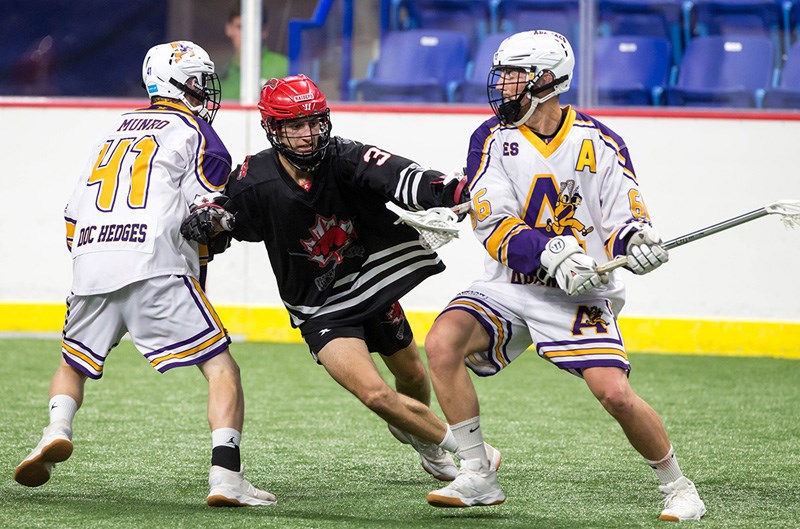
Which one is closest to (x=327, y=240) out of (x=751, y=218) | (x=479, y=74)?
(x=751, y=218)

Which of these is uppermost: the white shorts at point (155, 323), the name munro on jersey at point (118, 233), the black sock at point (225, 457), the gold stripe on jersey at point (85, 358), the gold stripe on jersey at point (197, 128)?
the gold stripe on jersey at point (197, 128)

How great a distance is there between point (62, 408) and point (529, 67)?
68.7 inches

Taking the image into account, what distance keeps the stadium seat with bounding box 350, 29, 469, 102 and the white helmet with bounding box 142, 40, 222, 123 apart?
149 inches

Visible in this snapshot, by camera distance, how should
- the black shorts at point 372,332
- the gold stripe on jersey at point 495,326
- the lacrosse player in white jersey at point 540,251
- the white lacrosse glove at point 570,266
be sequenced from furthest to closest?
1. the black shorts at point 372,332
2. the gold stripe on jersey at point 495,326
3. the lacrosse player in white jersey at point 540,251
4. the white lacrosse glove at point 570,266

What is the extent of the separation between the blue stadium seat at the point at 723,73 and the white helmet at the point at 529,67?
3.89 metres

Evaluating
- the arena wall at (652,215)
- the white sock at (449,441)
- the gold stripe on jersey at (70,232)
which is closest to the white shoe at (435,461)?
the white sock at (449,441)

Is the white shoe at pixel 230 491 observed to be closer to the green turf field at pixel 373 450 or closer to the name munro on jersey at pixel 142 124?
the green turf field at pixel 373 450

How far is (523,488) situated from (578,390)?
7.42ft

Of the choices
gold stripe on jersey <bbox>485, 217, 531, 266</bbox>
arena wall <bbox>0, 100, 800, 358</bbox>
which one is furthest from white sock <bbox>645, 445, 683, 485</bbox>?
arena wall <bbox>0, 100, 800, 358</bbox>

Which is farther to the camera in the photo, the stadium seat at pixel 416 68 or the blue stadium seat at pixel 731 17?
the stadium seat at pixel 416 68

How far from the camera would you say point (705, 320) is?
7.61 m

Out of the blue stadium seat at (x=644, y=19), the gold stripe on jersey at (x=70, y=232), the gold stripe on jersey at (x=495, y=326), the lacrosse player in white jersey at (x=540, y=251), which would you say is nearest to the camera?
the lacrosse player in white jersey at (x=540, y=251)

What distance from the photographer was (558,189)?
390 cm

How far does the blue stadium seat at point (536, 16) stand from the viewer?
796cm
